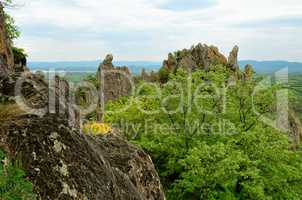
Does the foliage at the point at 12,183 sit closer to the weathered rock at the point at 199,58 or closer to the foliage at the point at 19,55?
the foliage at the point at 19,55

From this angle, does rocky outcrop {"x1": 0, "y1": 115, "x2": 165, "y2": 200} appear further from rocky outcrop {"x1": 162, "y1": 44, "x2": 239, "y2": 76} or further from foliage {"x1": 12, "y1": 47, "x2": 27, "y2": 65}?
rocky outcrop {"x1": 162, "y1": 44, "x2": 239, "y2": 76}

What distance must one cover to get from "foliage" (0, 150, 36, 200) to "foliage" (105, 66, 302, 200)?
1797 cm

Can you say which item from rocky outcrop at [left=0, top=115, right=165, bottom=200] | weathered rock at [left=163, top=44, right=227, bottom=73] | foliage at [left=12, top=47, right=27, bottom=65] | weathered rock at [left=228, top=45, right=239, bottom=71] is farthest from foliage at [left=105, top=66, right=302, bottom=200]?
weathered rock at [left=228, top=45, right=239, bottom=71]

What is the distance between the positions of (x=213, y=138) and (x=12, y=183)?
79.5ft

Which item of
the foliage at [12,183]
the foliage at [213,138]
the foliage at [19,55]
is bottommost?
the foliage at [213,138]

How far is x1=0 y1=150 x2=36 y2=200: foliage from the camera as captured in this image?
484 centimetres

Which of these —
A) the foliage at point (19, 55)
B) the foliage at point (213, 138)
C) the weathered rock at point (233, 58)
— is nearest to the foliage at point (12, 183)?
the foliage at point (213, 138)

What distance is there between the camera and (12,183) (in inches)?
198

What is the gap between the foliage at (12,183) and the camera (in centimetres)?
484

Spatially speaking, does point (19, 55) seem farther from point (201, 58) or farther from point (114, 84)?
point (201, 58)

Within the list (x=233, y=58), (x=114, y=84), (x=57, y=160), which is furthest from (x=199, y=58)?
(x=57, y=160)

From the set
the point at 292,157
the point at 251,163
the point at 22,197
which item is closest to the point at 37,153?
the point at 22,197

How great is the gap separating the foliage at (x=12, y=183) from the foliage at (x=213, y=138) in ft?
59.0

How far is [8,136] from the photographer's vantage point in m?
5.81
